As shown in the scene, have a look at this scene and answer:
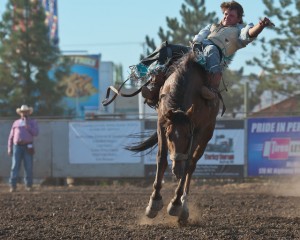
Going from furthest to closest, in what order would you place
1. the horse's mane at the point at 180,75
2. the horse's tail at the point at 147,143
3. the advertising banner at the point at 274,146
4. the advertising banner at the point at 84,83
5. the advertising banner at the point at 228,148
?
1. the advertising banner at the point at 84,83
2. the advertising banner at the point at 228,148
3. the advertising banner at the point at 274,146
4. the horse's tail at the point at 147,143
5. the horse's mane at the point at 180,75

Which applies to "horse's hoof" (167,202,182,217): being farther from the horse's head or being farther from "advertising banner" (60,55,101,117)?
"advertising banner" (60,55,101,117)

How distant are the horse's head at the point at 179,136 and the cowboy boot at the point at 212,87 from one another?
28.4 inches

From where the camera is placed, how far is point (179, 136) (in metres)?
6.11

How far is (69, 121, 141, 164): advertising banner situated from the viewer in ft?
51.1

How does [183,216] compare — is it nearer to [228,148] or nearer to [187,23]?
[228,148]

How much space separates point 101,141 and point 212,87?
868 cm

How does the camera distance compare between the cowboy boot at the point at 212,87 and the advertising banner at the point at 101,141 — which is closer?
the cowboy boot at the point at 212,87

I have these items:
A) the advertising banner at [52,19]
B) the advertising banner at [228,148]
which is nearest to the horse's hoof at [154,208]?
the advertising banner at [228,148]

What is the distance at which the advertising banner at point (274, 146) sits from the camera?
584 inches

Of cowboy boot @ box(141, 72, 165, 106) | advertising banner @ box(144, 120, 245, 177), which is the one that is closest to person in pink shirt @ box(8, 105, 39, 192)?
advertising banner @ box(144, 120, 245, 177)

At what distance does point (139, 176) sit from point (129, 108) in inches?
444

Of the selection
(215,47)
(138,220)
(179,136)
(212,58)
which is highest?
(215,47)

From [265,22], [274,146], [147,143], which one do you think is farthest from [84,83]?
[265,22]

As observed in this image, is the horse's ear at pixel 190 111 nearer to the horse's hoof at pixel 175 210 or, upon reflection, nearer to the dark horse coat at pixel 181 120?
the dark horse coat at pixel 181 120
